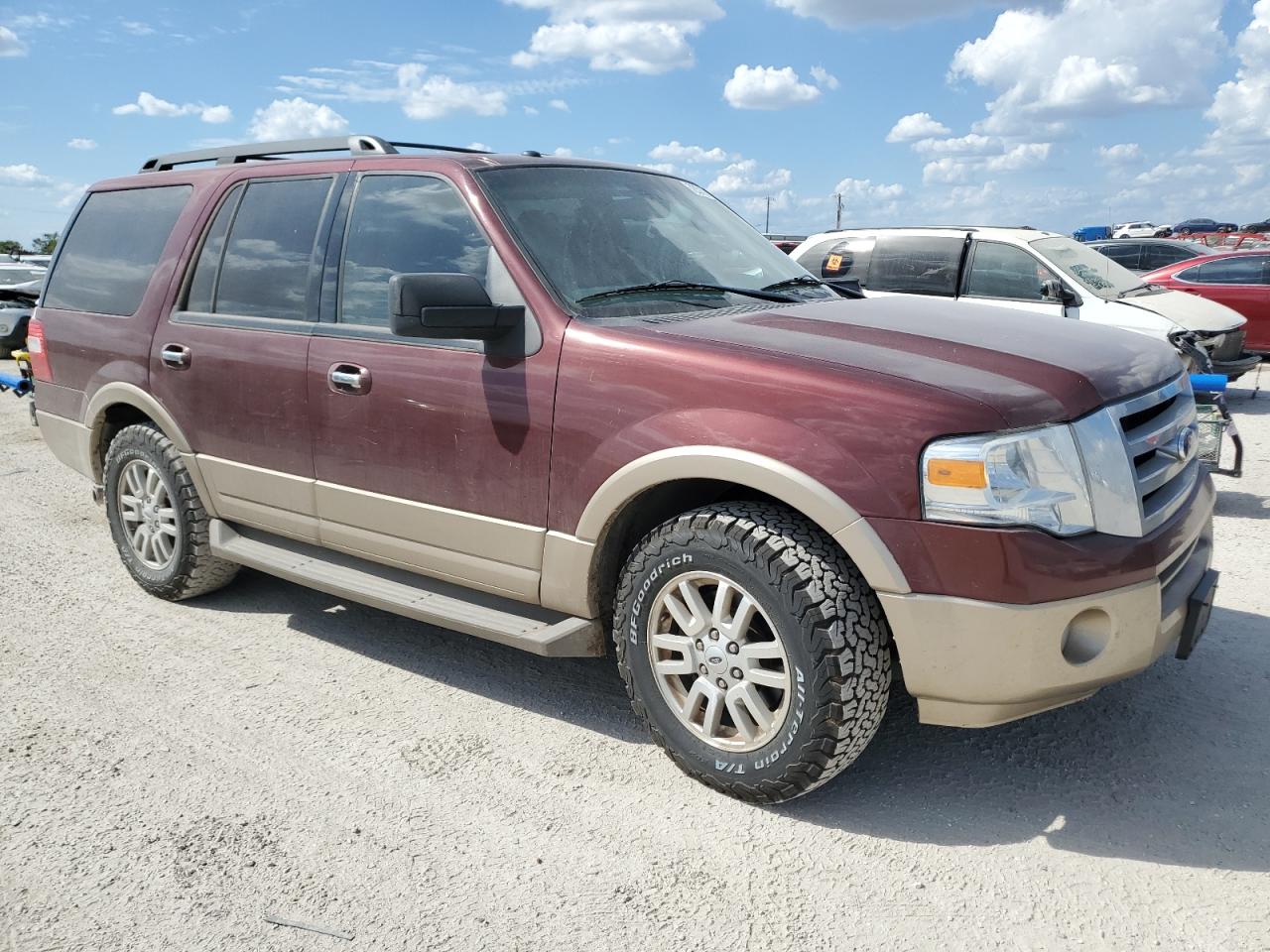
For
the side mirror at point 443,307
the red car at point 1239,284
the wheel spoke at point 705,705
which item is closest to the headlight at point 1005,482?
the wheel spoke at point 705,705

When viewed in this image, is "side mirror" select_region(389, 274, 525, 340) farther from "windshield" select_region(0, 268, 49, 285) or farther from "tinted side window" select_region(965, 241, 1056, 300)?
"windshield" select_region(0, 268, 49, 285)

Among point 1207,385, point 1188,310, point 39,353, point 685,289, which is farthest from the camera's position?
point 1188,310

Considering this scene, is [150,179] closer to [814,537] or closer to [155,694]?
[155,694]

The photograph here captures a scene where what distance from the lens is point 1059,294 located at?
899 centimetres

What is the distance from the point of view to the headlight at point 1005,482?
8.84ft

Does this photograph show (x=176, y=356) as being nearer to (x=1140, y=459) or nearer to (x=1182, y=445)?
(x=1140, y=459)

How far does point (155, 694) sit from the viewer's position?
4012mm

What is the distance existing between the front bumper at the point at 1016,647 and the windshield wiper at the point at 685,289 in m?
1.45

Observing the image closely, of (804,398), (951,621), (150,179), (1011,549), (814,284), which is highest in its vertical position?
(150,179)

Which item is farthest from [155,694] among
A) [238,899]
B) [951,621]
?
[951,621]

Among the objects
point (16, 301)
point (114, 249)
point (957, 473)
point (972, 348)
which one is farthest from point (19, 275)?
point (957, 473)

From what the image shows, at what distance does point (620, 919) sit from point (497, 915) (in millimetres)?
→ 315

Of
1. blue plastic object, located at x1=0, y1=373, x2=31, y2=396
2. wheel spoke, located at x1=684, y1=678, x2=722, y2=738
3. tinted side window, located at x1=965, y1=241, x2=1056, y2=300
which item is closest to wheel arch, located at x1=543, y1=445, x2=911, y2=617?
wheel spoke, located at x1=684, y1=678, x2=722, y2=738

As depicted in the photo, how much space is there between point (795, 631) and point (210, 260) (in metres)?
3.24
